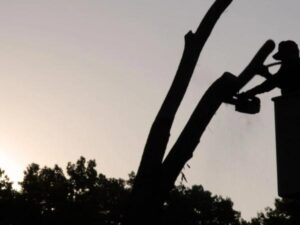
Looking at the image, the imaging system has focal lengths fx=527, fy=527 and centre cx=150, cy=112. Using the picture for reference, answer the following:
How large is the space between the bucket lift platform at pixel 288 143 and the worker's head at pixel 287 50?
0.70 meters

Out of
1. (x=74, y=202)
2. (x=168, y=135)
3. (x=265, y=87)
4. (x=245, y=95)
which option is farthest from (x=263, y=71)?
(x=74, y=202)

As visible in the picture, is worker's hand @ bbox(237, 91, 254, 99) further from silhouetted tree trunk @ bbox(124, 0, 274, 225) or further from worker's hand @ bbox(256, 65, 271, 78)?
worker's hand @ bbox(256, 65, 271, 78)

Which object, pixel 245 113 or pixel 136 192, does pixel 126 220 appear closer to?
pixel 136 192

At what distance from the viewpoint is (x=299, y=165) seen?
4.73 metres

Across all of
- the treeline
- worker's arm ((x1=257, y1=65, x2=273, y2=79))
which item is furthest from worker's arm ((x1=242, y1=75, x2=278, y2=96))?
the treeline

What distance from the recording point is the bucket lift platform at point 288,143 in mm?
→ 4676

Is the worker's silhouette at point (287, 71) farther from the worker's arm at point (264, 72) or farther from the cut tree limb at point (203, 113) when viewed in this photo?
the cut tree limb at point (203, 113)

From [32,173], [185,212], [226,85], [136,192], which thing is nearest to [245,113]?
[226,85]

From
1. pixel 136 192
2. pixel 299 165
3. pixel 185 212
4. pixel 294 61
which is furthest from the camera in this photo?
pixel 185 212

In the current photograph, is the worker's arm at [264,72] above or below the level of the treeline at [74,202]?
below

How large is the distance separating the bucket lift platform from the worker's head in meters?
0.70

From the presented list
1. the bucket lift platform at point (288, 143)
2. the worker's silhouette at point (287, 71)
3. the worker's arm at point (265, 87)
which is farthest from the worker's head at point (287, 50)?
the bucket lift platform at point (288, 143)

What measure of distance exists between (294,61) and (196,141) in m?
1.45

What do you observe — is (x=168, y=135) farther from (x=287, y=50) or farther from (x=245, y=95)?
(x=287, y=50)
